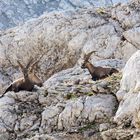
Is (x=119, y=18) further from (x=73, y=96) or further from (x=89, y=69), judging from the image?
(x=73, y=96)

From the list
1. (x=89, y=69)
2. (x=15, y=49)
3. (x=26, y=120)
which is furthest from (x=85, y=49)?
(x=26, y=120)

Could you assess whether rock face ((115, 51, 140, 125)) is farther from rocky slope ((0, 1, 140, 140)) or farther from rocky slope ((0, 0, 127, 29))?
rocky slope ((0, 0, 127, 29))

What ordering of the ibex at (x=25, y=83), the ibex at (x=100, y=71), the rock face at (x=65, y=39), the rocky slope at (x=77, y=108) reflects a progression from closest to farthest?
the rocky slope at (x=77, y=108), the ibex at (x=25, y=83), the ibex at (x=100, y=71), the rock face at (x=65, y=39)

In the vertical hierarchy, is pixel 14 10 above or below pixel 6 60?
above

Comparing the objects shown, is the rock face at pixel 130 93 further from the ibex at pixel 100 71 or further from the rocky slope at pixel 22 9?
the rocky slope at pixel 22 9

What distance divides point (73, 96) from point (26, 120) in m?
1.61

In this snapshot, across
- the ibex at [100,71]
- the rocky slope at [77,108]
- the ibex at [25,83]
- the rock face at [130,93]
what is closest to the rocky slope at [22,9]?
the rocky slope at [77,108]

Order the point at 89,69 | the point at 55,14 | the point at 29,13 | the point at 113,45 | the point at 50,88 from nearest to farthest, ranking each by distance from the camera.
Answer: the point at 50,88 → the point at 89,69 → the point at 113,45 → the point at 55,14 → the point at 29,13

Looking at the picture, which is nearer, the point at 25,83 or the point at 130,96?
the point at 130,96

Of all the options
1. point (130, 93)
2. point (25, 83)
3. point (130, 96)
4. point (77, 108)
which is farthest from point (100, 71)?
point (130, 96)

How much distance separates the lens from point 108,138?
491 inches

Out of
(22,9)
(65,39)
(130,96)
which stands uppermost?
(22,9)

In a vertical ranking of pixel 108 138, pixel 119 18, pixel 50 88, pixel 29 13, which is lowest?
pixel 108 138

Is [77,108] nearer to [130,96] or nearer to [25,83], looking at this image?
[130,96]
